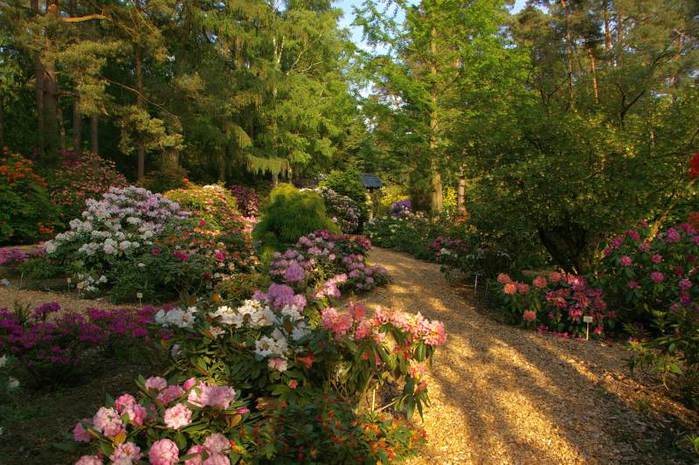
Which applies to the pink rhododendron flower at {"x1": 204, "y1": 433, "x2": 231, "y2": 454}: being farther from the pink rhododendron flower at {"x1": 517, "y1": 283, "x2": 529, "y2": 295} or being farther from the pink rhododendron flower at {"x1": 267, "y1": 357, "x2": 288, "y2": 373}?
the pink rhododendron flower at {"x1": 517, "y1": 283, "x2": 529, "y2": 295}

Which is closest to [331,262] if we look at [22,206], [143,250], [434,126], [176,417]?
[143,250]

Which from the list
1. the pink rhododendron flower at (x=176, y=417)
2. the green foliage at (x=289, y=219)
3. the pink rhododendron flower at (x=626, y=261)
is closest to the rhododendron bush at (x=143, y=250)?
the green foliage at (x=289, y=219)

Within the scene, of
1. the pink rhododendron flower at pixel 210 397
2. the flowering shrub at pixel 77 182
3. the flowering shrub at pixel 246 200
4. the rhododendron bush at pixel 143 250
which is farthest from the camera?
the flowering shrub at pixel 246 200

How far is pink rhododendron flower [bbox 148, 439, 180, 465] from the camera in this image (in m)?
1.45

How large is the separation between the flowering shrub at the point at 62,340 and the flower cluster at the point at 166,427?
0.92m

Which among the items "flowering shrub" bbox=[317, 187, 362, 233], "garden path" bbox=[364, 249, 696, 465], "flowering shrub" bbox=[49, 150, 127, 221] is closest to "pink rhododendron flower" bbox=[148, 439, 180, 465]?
"garden path" bbox=[364, 249, 696, 465]

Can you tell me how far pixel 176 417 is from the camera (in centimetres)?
156

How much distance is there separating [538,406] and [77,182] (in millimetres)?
10140

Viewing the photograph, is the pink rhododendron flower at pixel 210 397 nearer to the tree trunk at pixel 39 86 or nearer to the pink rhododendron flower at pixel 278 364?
the pink rhododendron flower at pixel 278 364

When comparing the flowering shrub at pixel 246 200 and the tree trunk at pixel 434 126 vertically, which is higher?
the tree trunk at pixel 434 126

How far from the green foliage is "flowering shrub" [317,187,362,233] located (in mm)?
6493

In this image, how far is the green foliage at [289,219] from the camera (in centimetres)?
A: 651

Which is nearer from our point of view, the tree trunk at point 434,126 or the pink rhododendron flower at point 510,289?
the pink rhododendron flower at point 510,289

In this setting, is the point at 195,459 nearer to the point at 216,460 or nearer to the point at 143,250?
the point at 216,460
